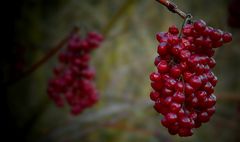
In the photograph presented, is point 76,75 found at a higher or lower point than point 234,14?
lower

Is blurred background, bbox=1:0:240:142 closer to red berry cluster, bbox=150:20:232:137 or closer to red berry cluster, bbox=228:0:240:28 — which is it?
red berry cluster, bbox=228:0:240:28

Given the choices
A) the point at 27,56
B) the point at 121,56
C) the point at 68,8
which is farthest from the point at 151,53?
Answer: the point at 27,56

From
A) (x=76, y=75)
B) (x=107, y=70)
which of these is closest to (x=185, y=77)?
(x=76, y=75)

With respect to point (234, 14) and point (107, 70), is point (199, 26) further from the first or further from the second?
point (107, 70)

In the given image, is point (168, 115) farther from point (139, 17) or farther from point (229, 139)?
point (229, 139)

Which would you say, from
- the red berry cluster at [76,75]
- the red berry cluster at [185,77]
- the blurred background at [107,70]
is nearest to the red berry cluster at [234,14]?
the blurred background at [107,70]

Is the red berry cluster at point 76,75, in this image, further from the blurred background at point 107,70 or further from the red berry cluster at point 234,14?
the red berry cluster at point 234,14

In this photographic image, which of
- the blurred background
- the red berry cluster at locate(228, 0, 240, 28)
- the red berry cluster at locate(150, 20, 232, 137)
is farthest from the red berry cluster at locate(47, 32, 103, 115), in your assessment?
the red berry cluster at locate(150, 20, 232, 137)
